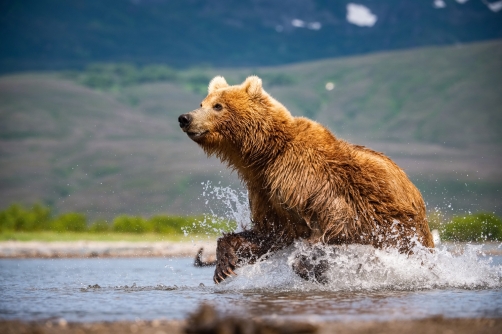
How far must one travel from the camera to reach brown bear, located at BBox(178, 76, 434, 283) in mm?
7637

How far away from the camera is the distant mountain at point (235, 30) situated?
480 feet

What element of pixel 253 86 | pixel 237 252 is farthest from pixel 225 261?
pixel 253 86

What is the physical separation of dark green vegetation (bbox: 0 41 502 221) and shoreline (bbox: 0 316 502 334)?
53593 mm

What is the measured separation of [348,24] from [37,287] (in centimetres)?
14960

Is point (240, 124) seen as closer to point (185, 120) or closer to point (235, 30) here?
point (185, 120)

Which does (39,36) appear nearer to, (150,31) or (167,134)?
(150,31)

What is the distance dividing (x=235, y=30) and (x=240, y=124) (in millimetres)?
152195

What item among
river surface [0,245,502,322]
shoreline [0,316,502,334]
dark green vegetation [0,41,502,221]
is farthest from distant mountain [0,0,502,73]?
shoreline [0,316,502,334]

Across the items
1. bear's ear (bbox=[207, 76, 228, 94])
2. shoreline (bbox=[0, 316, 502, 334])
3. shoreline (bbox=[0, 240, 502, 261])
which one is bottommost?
shoreline (bbox=[0, 316, 502, 334])

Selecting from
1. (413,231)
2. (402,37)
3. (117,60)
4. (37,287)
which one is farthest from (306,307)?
(402,37)

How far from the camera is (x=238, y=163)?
26.2 feet

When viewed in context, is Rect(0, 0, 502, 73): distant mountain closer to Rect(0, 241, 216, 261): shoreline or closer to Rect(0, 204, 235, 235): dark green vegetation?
Rect(0, 204, 235, 235): dark green vegetation

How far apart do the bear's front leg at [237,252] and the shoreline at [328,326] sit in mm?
2432

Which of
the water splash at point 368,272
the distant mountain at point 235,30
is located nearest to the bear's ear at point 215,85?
the water splash at point 368,272
